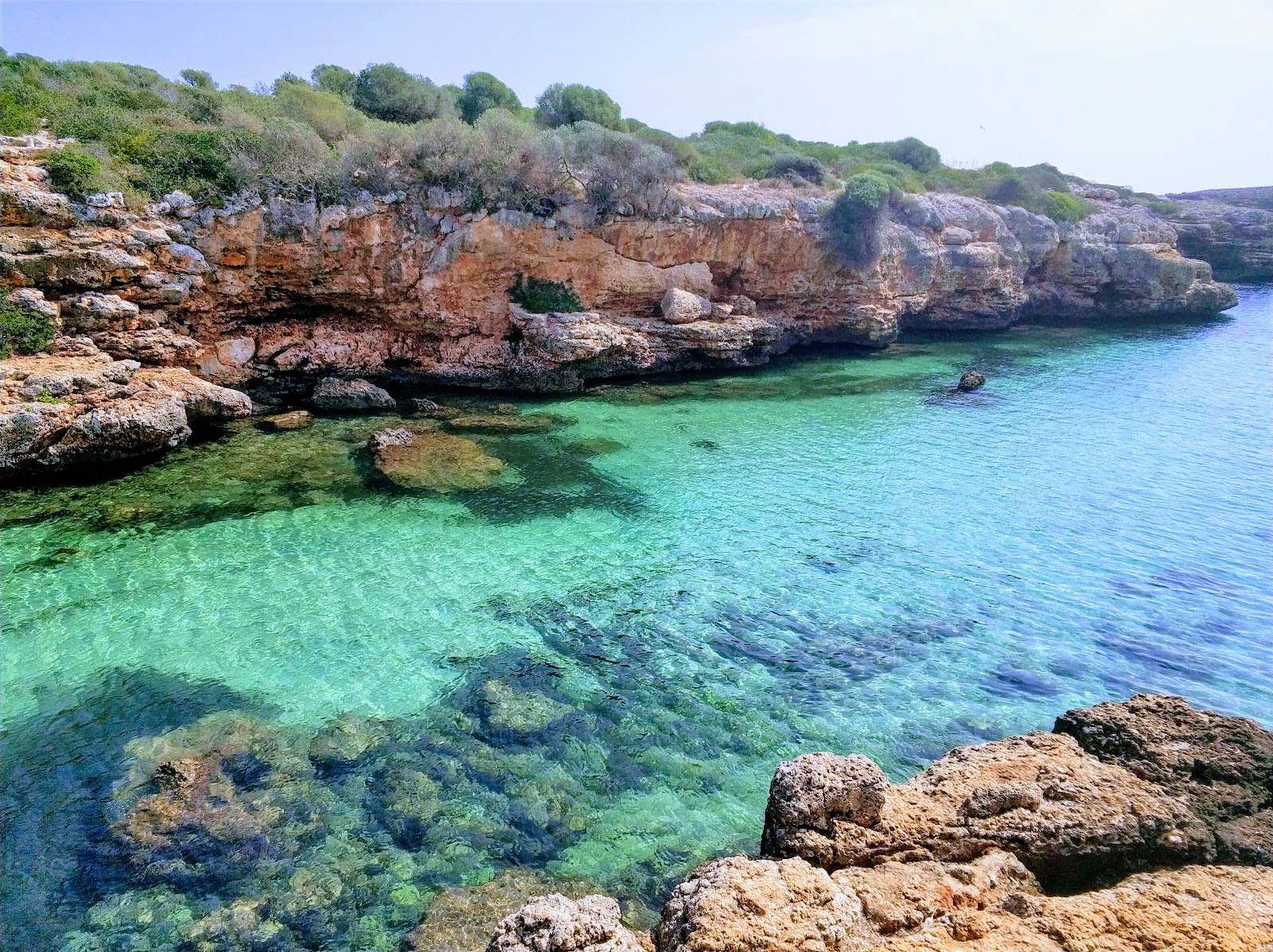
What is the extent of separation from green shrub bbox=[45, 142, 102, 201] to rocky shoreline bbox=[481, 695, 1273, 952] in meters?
17.3

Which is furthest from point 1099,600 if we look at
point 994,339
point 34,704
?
point 994,339

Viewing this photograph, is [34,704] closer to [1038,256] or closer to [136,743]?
[136,743]

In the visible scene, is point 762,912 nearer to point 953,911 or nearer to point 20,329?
point 953,911

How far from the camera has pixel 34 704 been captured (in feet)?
24.8

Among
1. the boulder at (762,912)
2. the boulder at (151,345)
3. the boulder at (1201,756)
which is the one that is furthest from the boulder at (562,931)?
the boulder at (151,345)

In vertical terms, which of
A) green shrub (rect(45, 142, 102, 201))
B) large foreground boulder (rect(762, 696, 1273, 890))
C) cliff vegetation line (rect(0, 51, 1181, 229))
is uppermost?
cliff vegetation line (rect(0, 51, 1181, 229))

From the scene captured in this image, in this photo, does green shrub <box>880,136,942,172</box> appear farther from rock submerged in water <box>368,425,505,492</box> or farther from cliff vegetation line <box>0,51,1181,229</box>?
rock submerged in water <box>368,425,505,492</box>

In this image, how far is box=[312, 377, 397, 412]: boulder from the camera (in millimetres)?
17484

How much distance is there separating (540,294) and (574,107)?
9968mm

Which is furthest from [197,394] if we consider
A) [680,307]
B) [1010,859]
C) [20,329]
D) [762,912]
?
[1010,859]

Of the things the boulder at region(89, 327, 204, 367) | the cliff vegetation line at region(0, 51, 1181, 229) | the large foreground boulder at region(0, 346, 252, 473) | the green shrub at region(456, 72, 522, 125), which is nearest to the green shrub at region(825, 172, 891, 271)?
the cliff vegetation line at region(0, 51, 1181, 229)

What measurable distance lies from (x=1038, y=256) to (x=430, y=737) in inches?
1325

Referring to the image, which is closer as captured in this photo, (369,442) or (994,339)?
(369,442)

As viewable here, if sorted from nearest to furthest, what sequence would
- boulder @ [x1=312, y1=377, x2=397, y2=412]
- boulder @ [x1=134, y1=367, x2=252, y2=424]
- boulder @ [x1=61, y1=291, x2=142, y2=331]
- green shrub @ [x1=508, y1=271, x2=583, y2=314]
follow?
boulder @ [x1=61, y1=291, x2=142, y2=331], boulder @ [x1=134, y1=367, x2=252, y2=424], boulder @ [x1=312, y1=377, x2=397, y2=412], green shrub @ [x1=508, y1=271, x2=583, y2=314]
